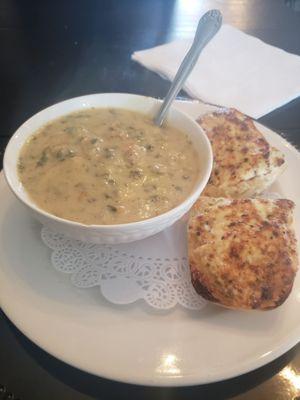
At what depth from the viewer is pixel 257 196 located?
1732 millimetres

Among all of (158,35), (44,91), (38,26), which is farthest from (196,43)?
(38,26)

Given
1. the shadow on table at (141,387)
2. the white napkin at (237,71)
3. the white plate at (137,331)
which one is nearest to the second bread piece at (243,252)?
the white plate at (137,331)

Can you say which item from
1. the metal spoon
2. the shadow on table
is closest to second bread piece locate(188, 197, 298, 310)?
the shadow on table

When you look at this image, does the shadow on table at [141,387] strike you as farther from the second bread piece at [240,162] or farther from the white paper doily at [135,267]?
the second bread piece at [240,162]

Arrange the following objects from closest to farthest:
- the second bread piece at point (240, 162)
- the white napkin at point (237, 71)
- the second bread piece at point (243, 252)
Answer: the second bread piece at point (243, 252)
the second bread piece at point (240, 162)
the white napkin at point (237, 71)

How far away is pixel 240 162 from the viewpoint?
172 cm

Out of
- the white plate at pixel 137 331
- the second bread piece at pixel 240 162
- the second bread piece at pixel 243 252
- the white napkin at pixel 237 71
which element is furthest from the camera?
the white napkin at pixel 237 71

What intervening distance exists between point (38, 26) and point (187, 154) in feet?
7.68

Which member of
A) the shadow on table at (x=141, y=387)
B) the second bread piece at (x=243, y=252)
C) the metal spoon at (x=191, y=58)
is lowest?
the shadow on table at (x=141, y=387)

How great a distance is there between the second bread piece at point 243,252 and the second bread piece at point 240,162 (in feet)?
0.43

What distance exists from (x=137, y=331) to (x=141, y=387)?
0.51 ft

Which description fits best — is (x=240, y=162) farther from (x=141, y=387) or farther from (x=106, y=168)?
(x=141, y=387)

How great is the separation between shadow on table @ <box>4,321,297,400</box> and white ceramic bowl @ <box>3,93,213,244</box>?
1.29 ft

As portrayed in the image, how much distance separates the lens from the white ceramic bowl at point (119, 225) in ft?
4.15
